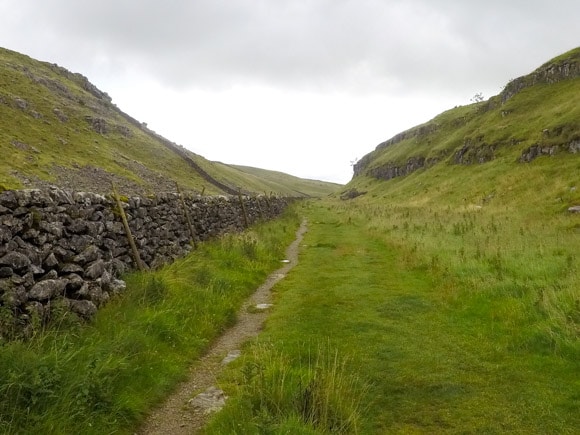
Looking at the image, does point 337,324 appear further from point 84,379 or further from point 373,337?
point 84,379

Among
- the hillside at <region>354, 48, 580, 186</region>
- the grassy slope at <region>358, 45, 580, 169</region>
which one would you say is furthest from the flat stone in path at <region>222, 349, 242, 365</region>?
the grassy slope at <region>358, 45, 580, 169</region>

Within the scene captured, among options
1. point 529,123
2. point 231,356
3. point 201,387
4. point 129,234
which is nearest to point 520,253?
point 231,356

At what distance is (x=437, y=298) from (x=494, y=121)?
6164 centimetres

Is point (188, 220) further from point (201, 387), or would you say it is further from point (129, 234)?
point (201, 387)

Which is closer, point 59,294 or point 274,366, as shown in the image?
point 274,366

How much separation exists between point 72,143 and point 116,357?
61343mm

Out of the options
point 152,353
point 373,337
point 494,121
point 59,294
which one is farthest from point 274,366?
point 494,121

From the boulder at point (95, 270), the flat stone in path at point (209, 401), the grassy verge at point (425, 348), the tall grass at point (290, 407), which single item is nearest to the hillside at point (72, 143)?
the boulder at point (95, 270)

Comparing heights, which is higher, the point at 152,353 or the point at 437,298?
the point at 437,298

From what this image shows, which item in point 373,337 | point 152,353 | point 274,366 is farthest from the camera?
point 373,337

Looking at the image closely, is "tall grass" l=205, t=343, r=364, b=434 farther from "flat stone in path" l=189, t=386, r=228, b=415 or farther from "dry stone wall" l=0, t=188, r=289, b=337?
"dry stone wall" l=0, t=188, r=289, b=337

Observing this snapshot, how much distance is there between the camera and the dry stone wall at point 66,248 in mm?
7195

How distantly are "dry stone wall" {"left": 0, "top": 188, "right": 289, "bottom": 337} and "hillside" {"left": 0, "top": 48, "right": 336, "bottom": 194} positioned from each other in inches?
1009

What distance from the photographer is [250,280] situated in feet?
49.3
